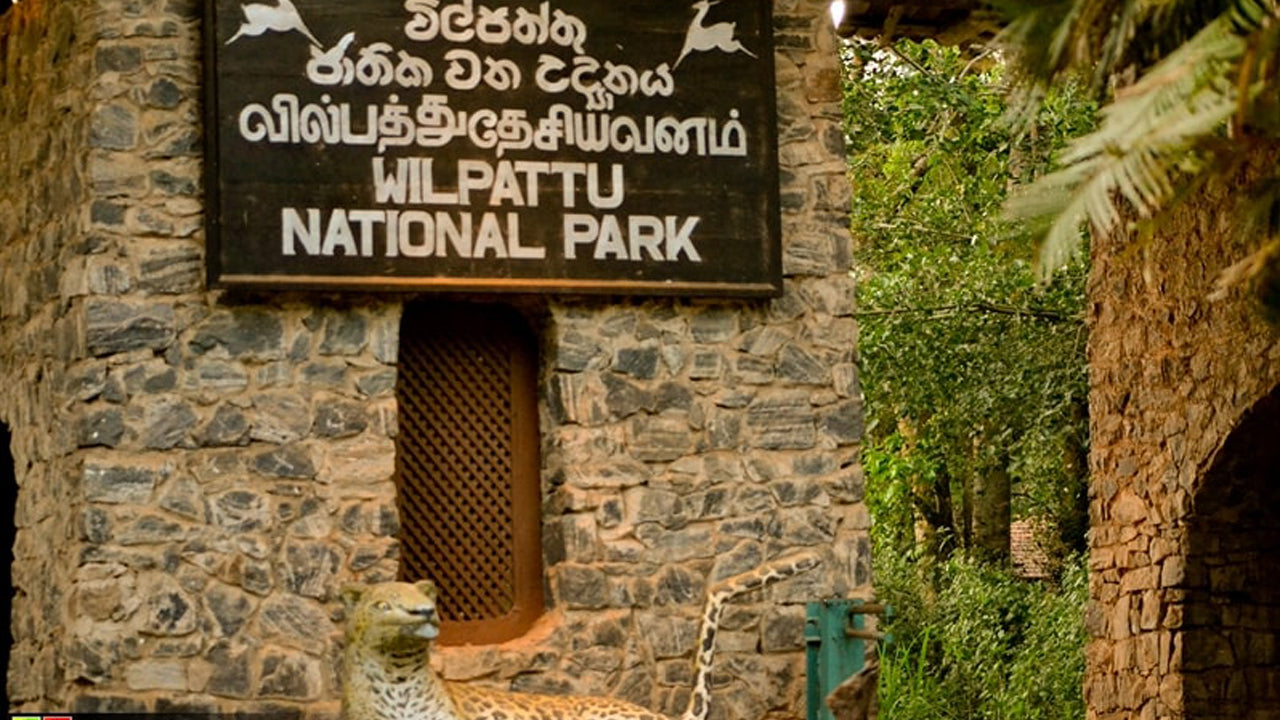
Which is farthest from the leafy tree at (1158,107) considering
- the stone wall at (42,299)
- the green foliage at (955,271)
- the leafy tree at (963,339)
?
the green foliage at (955,271)

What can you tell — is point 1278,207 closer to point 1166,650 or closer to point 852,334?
point 852,334

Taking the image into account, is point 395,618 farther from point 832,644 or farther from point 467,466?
point 832,644

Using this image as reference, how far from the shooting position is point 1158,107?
21.5ft

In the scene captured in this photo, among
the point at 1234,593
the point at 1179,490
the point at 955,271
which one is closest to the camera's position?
the point at 1179,490

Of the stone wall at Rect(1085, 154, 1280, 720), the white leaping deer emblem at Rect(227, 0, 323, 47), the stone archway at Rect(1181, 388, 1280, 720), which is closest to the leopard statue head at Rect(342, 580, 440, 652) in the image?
the white leaping deer emblem at Rect(227, 0, 323, 47)

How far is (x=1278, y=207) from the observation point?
748 cm

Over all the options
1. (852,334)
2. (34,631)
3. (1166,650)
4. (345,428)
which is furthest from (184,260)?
(1166,650)

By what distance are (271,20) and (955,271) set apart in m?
7.61

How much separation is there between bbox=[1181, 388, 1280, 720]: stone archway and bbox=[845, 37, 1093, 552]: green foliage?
13.7 ft

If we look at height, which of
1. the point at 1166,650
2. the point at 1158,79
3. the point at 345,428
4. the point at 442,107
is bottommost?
the point at 1166,650

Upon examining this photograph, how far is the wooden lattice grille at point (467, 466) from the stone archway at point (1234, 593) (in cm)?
322

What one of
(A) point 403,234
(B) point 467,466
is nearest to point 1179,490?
(B) point 467,466

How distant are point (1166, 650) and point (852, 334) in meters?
2.48

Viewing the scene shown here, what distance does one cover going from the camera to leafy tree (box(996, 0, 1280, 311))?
257 inches
